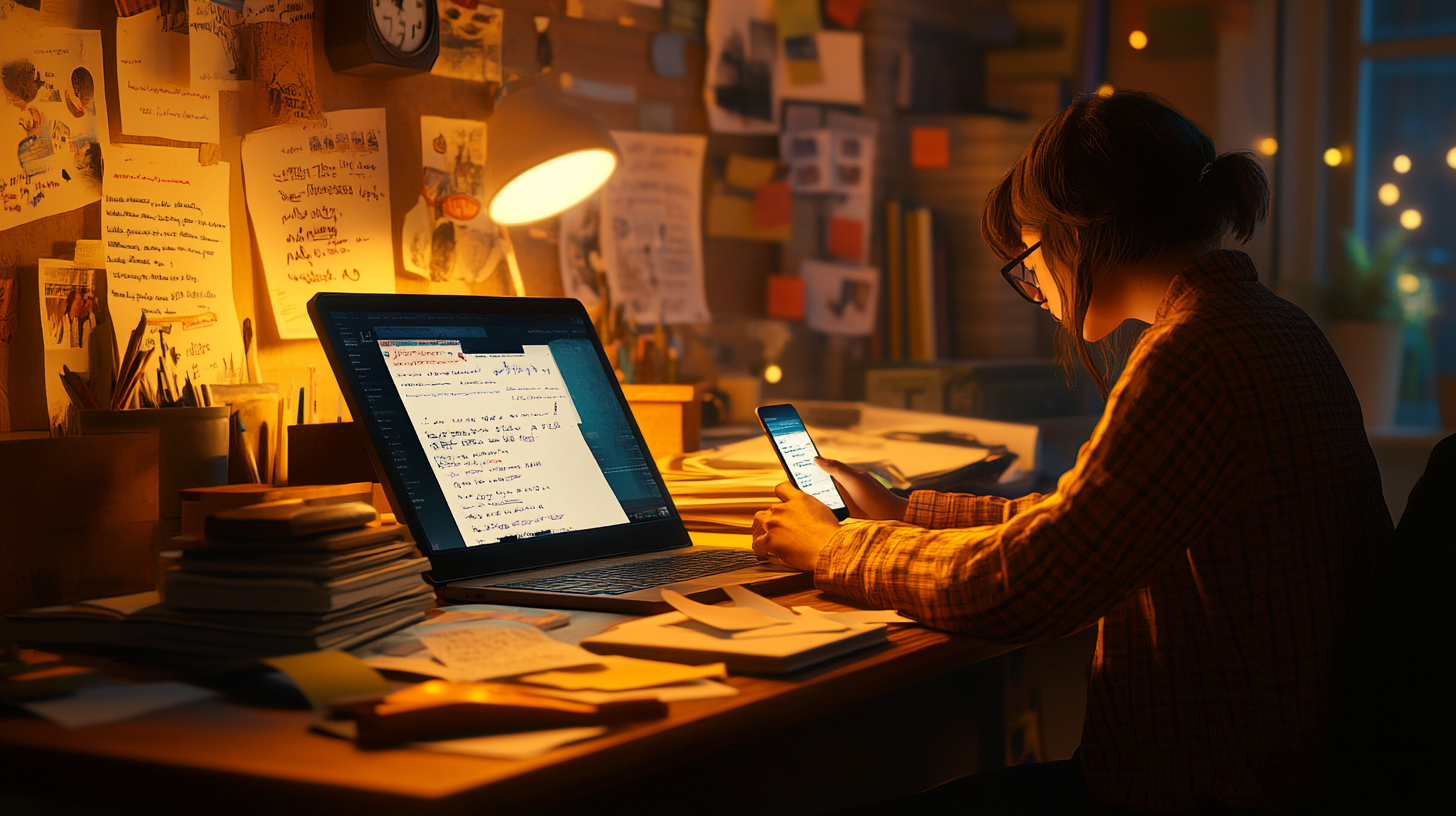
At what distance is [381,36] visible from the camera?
56.0 inches

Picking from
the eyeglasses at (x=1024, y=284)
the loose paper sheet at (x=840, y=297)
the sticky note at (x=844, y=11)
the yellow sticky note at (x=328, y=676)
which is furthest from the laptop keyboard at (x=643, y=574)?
the sticky note at (x=844, y=11)

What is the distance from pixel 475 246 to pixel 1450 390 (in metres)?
2.31

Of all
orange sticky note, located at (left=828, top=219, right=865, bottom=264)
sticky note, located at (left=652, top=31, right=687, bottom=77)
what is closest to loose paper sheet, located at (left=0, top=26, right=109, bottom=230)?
sticky note, located at (left=652, top=31, right=687, bottom=77)

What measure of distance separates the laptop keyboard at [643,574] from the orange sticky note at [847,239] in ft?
4.30

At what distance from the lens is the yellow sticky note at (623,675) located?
75 cm

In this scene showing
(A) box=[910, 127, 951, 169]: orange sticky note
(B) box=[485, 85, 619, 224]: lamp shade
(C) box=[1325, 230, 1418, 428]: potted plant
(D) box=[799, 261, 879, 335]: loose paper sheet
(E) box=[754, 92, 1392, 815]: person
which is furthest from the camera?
(C) box=[1325, 230, 1418, 428]: potted plant

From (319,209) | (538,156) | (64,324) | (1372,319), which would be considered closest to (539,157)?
(538,156)

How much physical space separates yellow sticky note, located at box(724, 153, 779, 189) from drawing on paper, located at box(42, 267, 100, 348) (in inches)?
49.6

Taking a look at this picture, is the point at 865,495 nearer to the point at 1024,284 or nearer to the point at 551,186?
the point at 1024,284

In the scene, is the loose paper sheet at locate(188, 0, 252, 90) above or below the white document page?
above

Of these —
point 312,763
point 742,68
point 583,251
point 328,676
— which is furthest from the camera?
point 742,68

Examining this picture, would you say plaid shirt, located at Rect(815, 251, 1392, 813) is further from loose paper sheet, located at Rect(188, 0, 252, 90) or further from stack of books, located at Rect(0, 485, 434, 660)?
loose paper sheet, located at Rect(188, 0, 252, 90)

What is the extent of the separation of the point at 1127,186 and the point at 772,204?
4.25 ft

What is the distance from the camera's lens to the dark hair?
42.2 inches
